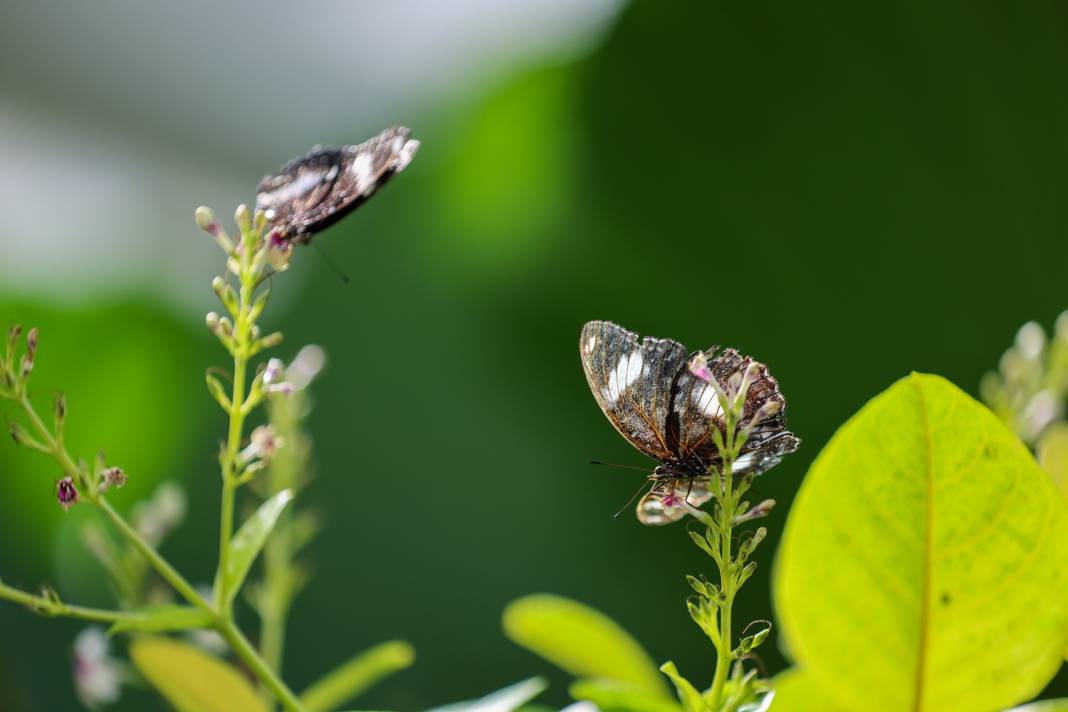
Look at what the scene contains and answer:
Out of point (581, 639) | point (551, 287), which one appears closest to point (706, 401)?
point (581, 639)

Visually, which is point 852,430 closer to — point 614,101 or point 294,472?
point 294,472

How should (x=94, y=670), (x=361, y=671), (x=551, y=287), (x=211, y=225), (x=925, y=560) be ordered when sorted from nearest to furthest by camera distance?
1. (x=925, y=560)
2. (x=211, y=225)
3. (x=361, y=671)
4. (x=94, y=670)
5. (x=551, y=287)

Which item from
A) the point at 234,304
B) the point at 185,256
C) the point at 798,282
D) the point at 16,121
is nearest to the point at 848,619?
the point at 234,304

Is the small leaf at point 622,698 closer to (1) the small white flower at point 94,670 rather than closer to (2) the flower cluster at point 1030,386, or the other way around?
(2) the flower cluster at point 1030,386

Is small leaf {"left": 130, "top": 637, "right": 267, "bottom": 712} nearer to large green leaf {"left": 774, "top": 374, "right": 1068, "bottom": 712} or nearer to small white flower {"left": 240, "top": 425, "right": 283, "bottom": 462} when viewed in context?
small white flower {"left": 240, "top": 425, "right": 283, "bottom": 462}

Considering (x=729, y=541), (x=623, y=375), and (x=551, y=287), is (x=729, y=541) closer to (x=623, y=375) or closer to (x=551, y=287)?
(x=623, y=375)

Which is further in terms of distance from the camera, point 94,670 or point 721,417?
point 94,670
